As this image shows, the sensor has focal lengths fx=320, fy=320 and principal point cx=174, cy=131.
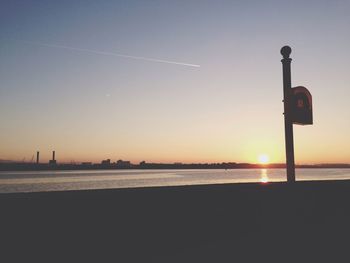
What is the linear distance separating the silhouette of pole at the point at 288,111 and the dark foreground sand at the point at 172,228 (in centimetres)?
179

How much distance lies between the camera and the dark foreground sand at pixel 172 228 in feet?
12.7

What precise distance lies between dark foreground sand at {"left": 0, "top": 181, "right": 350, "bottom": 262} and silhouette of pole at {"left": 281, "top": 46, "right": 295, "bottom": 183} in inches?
70.3

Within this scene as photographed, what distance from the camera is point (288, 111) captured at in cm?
801

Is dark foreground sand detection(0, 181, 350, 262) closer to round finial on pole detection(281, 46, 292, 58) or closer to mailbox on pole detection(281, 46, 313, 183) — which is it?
mailbox on pole detection(281, 46, 313, 183)

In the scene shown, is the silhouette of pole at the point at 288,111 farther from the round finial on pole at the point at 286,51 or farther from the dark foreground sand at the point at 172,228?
the dark foreground sand at the point at 172,228

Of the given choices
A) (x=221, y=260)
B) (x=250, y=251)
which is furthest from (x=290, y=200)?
(x=221, y=260)

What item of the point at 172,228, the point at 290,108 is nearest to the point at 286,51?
the point at 290,108

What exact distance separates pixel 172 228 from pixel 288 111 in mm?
4761

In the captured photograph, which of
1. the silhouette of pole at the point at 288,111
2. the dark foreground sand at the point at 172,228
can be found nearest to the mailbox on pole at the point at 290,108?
the silhouette of pole at the point at 288,111

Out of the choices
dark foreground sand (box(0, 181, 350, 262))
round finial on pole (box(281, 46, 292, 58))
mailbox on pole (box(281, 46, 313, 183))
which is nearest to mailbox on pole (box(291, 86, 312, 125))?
mailbox on pole (box(281, 46, 313, 183))

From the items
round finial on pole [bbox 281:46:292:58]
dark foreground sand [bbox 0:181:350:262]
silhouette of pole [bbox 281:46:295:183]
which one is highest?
round finial on pole [bbox 281:46:292:58]

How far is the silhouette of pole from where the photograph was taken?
7.84 meters

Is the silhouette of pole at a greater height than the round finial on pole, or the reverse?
the round finial on pole

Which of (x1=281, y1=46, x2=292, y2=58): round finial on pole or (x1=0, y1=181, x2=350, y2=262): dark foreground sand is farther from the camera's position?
(x1=281, y1=46, x2=292, y2=58): round finial on pole
